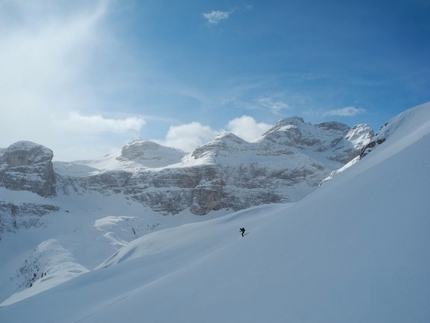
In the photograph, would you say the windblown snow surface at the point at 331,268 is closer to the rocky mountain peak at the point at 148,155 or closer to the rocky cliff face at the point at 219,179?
the rocky cliff face at the point at 219,179

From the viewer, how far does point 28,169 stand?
11681cm

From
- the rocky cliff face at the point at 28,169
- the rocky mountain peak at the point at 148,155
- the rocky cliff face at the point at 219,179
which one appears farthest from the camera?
the rocky mountain peak at the point at 148,155

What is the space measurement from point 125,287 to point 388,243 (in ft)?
48.6

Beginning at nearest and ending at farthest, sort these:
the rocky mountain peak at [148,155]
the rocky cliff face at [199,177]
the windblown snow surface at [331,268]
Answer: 1. the windblown snow surface at [331,268]
2. the rocky cliff face at [199,177]
3. the rocky mountain peak at [148,155]

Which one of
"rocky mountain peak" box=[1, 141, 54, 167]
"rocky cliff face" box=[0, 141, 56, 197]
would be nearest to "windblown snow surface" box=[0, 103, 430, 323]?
"rocky cliff face" box=[0, 141, 56, 197]

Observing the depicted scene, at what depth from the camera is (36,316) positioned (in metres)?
19.1

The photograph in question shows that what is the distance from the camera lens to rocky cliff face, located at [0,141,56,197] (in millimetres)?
112375

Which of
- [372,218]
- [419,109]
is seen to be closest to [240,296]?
[372,218]

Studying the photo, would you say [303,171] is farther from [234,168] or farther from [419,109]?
[419,109]

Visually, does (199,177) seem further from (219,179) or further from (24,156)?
(24,156)

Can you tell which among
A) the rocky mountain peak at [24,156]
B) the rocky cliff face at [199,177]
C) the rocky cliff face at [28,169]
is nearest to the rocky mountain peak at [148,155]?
the rocky cliff face at [199,177]

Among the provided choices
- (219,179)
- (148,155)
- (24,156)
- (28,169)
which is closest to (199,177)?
(219,179)

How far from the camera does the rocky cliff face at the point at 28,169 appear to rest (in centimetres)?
11238

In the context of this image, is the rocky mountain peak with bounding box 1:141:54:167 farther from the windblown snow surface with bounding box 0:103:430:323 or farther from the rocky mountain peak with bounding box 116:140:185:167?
the windblown snow surface with bounding box 0:103:430:323
